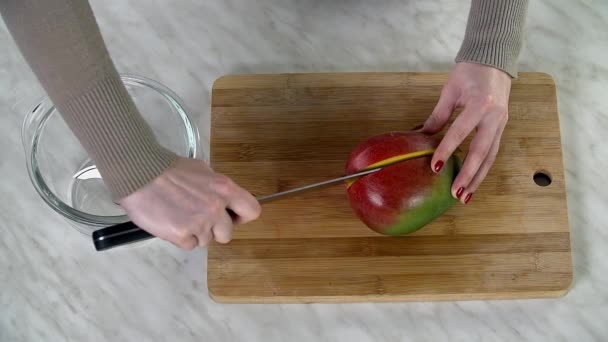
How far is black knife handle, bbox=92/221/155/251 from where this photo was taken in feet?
3.18

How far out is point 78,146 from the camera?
1353 mm

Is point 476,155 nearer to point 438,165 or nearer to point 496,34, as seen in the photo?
point 438,165

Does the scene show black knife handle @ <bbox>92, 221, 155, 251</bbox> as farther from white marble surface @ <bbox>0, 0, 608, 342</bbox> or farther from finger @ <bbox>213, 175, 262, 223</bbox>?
white marble surface @ <bbox>0, 0, 608, 342</bbox>

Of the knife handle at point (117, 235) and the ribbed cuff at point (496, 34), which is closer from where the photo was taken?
the knife handle at point (117, 235)

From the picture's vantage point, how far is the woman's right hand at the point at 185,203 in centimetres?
93

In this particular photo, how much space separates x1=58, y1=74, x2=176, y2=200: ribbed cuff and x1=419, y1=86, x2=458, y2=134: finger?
1.77 ft

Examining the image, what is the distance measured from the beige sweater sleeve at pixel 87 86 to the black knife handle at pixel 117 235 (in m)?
0.08

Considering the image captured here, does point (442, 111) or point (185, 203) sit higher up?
point (185, 203)

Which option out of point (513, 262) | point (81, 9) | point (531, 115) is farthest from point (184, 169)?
point (531, 115)

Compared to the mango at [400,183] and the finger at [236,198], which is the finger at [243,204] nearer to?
the finger at [236,198]

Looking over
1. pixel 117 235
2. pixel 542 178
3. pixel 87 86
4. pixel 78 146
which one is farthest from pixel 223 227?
pixel 542 178

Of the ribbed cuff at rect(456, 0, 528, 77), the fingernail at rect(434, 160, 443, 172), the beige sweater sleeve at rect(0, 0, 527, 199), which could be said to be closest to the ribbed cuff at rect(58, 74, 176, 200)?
the beige sweater sleeve at rect(0, 0, 527, 199)

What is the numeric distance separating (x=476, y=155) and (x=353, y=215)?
0.94ft

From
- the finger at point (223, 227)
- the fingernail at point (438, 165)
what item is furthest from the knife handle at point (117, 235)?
the fingernail at point (438, 165)
